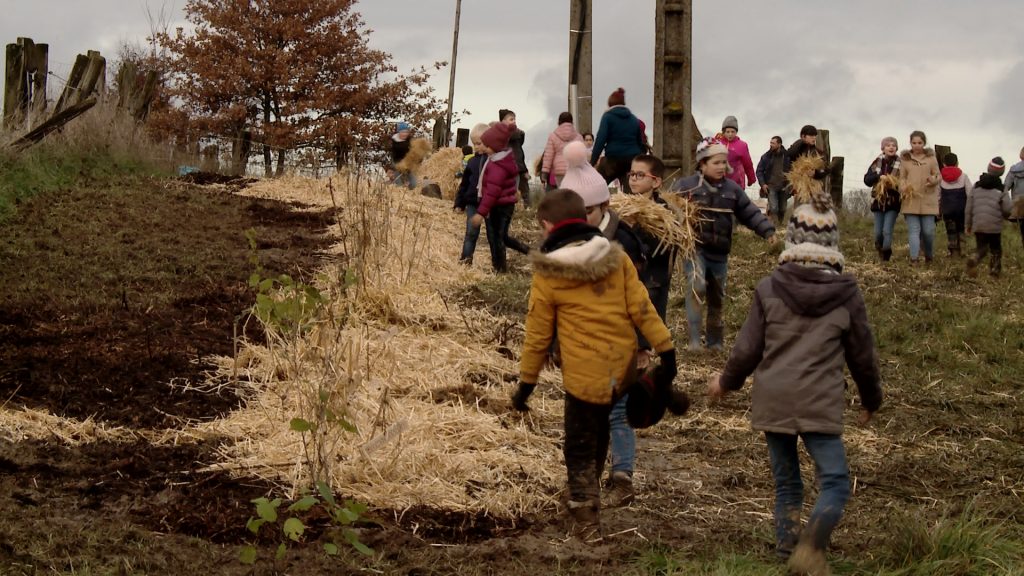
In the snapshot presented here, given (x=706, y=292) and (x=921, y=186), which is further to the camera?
(x=921, y=186)

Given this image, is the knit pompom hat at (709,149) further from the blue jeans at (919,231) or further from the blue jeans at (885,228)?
the blue jeans at (885,228)

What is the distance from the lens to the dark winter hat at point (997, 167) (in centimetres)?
1708

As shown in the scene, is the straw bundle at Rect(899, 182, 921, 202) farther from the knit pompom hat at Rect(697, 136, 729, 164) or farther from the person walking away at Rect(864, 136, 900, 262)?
the knit pompom hat at Rect(697, 136, 729, 164)

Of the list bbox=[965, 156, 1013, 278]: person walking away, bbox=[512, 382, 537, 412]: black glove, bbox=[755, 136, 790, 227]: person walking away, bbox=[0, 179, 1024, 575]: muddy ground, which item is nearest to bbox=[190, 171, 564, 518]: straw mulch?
bbox=[0, 179, 1024, 575]: muddy ground

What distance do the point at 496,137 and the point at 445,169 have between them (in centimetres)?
1306

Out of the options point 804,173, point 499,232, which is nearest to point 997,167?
point 804,173

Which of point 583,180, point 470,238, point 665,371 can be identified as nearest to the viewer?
point 665,371

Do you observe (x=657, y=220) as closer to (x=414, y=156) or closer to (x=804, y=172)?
(x=804, y=172)

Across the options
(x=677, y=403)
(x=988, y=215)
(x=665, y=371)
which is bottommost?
(x=677, y=403)

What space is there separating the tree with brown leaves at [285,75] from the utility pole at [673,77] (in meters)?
19.5

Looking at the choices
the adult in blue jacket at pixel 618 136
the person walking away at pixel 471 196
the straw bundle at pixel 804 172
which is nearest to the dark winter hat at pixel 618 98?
the adult in blue jacket at pixel 618 136

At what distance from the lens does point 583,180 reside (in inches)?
283

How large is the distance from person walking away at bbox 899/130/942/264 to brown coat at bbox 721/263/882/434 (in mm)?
12148

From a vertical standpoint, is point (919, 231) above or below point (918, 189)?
below
